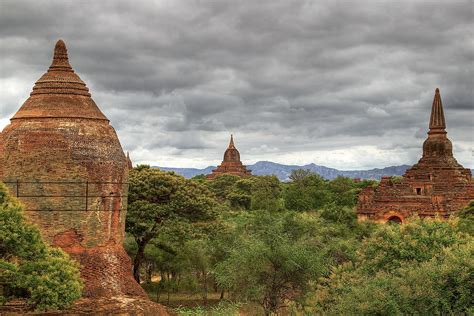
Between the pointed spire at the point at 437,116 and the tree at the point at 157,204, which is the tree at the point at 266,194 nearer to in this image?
the pointed spire at the point at 437,116

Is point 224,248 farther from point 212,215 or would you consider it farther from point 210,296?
point 210,296

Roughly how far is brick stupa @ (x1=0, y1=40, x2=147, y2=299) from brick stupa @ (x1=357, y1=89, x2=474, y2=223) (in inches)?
1222

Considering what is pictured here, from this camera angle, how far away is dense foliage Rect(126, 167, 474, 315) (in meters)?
16.5

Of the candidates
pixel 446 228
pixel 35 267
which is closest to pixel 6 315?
pixel 35 267

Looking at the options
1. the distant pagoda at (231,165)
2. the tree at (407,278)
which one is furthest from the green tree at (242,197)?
the tree at (407,278)

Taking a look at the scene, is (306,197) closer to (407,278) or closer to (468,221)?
(468,221)

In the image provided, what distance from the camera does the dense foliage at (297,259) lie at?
648 inches

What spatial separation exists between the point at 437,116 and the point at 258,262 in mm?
36964

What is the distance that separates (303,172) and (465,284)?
70.8m

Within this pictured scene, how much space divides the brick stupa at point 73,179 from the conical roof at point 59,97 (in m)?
0.03

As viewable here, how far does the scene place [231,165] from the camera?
340 feet

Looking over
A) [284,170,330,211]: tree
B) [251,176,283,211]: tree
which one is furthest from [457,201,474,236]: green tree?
[284,170,330,211]: tree

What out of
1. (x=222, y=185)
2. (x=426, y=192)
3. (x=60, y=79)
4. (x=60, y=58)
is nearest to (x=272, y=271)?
(x=60, y=79)

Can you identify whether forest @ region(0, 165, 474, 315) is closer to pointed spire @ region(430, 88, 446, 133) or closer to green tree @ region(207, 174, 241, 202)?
pointed spire @ region(430, 88, 446, 133)
